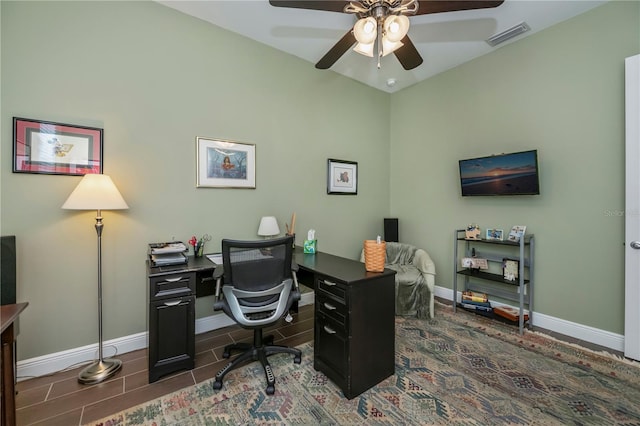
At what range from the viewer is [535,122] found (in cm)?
287

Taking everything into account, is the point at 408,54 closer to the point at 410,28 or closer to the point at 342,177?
the point at 410,28

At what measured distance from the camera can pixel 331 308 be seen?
1.92 meters

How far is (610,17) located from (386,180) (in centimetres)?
275

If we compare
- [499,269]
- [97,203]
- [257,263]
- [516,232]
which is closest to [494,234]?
[516,232]

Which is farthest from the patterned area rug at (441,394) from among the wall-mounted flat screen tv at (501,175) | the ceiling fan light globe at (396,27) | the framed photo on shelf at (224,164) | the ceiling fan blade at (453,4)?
the ceiling fan blade at (453,4)

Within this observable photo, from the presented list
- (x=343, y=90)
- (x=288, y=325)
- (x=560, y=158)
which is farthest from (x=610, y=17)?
(x=288, y=325)

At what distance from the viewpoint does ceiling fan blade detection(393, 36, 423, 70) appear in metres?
2.05

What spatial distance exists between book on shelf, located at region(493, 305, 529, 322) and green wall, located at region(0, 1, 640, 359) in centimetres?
28

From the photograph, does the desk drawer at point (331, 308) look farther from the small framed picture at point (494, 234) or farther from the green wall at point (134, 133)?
the small framed picture at point (494, 234)

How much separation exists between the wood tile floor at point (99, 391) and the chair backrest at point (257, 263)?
84 cm

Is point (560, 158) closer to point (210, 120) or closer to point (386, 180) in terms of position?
point (386, 180)

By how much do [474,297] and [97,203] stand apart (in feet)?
12.5

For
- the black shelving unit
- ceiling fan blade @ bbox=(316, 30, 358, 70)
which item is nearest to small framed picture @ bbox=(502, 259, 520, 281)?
the black shelving unit

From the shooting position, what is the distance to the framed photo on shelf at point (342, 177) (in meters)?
3.64
